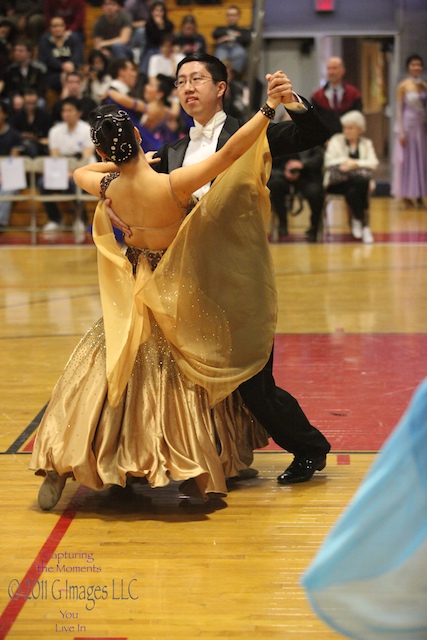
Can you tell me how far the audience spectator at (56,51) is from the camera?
14797 mm

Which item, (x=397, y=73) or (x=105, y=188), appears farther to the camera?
(x=397, y=73)

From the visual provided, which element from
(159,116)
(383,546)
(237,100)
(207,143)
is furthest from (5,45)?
(383,546)

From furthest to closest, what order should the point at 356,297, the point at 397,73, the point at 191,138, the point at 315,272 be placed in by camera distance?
the point at 397,73, the point at 315,272, the point at 356,297, the point at 191,138

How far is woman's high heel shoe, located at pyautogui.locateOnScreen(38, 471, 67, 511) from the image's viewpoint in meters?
4.07

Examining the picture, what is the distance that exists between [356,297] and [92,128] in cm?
471

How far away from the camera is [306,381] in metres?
5.89

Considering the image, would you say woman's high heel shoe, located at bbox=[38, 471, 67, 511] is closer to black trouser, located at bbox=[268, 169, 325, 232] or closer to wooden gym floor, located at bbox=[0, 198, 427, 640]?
wooden gym floor, located at bbox=[0, 198, 427, 640]

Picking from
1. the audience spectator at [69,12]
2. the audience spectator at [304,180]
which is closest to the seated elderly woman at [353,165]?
the audience spectator at [304,180]

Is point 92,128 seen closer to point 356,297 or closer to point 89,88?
point 356,297

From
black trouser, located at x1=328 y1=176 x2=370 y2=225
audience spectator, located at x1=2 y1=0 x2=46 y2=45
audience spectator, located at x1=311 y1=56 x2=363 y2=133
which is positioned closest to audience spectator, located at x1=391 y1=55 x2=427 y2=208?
audience spectator, located at x1=311 y1=56 x2=363 y2=133

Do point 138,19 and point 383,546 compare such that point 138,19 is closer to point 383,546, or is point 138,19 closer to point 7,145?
point 7,145

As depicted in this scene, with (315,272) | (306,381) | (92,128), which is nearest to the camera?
(92,128)

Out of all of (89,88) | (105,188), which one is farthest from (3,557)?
(89,88)

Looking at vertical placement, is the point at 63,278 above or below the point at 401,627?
below
